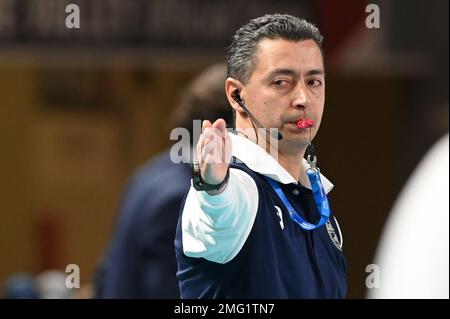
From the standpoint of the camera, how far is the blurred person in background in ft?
6.37

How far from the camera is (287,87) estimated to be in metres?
1.43

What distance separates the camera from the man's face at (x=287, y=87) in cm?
143

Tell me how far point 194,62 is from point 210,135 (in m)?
4.99

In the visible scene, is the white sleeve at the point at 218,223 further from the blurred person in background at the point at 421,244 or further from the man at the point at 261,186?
the blurred person in background at the point at 421,244

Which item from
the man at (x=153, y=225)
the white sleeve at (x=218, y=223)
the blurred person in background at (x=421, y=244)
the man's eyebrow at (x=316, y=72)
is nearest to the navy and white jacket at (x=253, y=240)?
the white sleeve at (x=218, y=223)

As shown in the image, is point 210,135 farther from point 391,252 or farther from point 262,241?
point 391,252

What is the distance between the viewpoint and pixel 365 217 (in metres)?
1.81

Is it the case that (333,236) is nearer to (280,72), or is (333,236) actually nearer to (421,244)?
(280,72)

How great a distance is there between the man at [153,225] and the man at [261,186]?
109 cm

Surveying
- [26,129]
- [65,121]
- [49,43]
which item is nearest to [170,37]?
[49,43]

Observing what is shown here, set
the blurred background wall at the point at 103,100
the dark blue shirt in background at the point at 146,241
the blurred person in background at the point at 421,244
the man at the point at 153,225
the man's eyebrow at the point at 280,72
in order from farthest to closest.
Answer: the blurred background wall at the point at 103,100
the dark blue shirt in background at the point at 146,241
the man at the point at 153,225
the blurred person in background at the point at 421,244
the man's eyebrow at the point at 280,72

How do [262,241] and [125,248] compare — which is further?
[125,248]

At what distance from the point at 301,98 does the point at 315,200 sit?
0.13m

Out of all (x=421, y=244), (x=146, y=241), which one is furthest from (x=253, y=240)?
(x=146, y=241)
